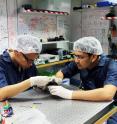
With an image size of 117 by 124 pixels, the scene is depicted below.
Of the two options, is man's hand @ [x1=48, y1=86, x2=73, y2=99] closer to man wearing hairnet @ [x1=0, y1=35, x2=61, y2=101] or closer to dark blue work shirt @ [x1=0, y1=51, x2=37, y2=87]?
man wearing hairnet @ [x1=0, y1=35, x2=61, y2=101]

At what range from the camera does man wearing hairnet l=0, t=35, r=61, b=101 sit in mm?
1454

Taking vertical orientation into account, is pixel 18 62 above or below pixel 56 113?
above

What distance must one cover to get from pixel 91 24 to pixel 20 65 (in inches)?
87.8

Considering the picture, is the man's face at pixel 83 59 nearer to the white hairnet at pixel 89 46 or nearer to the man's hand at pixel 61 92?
the white hairnet at pixel 89 46

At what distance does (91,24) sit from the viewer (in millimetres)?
3637

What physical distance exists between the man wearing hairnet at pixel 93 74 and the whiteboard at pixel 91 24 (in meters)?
1.71

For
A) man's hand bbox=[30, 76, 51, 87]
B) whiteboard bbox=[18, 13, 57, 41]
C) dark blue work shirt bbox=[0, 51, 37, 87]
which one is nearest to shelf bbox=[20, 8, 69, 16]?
whiteboard bbox=[18, 13, 57, 41]

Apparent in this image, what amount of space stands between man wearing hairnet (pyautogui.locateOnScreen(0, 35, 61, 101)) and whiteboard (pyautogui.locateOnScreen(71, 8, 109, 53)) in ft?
6.75

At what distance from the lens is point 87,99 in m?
1.42

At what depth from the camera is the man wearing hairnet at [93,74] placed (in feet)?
4.71

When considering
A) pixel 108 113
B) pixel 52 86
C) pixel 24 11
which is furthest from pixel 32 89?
pixel 24 11

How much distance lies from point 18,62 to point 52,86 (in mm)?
394

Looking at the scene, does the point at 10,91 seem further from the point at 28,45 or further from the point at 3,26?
the point at 3,26

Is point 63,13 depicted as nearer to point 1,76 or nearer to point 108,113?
point 1,76
